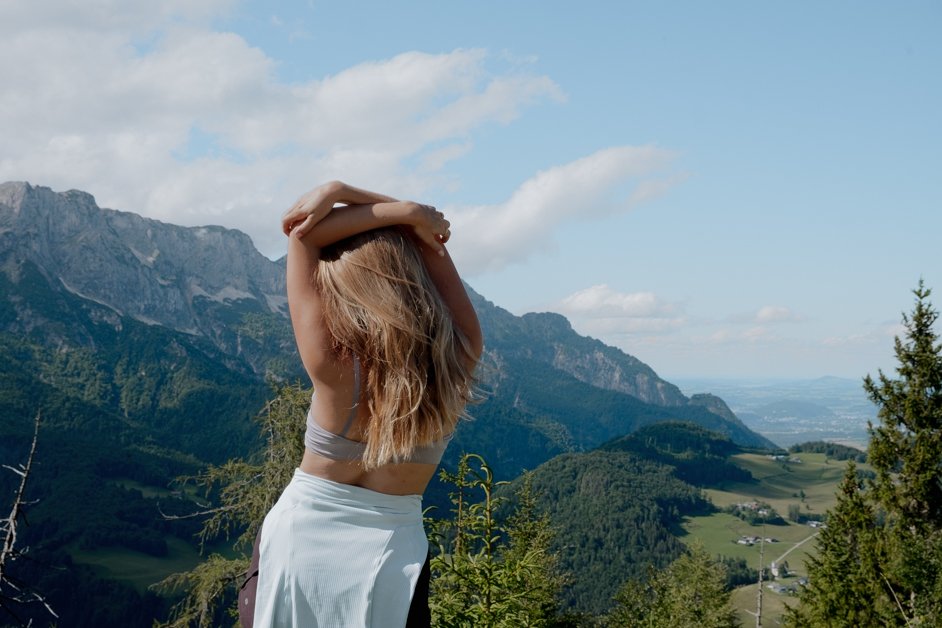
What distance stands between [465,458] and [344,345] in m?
2.25

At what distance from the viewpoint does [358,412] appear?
2.27m

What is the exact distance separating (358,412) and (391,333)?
29 centimetres

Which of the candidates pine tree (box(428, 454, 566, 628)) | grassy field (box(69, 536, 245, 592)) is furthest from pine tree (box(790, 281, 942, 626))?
grassy field (box(69, 536, 245, 592))

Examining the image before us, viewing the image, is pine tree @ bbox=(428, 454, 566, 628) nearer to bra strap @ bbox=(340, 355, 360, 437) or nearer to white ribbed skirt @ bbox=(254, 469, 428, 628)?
white ribbed skirt @ bbox=(254, 469, 428, 628)

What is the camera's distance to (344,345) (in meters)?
2.26

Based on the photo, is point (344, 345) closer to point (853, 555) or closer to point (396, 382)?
point (396, 382)

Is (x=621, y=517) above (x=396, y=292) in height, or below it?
below

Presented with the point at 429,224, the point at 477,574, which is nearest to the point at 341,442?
the point at 429,224

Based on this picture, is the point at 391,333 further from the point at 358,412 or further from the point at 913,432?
the point at 913,432

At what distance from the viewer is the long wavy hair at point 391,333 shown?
2.23m

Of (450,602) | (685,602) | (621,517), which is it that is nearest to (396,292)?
(450,602)

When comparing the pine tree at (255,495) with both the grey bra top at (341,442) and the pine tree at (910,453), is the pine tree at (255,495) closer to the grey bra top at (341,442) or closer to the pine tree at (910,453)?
the grey bra top at (341,442)

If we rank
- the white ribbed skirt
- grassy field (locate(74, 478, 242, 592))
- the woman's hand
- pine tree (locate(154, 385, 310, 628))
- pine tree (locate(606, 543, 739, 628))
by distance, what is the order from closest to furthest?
the white ribbed skirt < the woman's hand < pine tree (locate(154, 385, 310, 628)) < pine tree (locate(606, 543, 739, 628)) < grassy field (locate(74, 478, 242, 592))

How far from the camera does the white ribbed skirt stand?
217 centimetres
